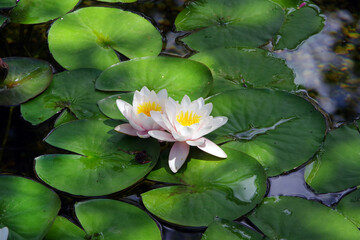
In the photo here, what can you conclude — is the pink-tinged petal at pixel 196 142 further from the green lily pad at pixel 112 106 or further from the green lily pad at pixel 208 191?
the green lily pad at pixel 112 106

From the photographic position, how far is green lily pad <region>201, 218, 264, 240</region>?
1752mm

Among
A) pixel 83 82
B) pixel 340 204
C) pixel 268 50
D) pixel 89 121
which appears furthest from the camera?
pixel 268 50

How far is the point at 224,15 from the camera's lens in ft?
10.0

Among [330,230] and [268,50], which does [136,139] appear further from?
[268,50]

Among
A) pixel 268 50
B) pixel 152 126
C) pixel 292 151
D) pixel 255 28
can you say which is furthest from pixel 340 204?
pixel 255 28

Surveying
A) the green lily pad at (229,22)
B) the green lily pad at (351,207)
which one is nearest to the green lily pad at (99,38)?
the green lily pad at (229,22)

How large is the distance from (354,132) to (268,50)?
877mm

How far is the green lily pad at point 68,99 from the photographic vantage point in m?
2.36

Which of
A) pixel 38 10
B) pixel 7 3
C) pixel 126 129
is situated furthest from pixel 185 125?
pixel 7 3

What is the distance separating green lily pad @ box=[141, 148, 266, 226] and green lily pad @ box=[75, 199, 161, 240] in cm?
8

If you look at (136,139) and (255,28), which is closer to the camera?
(136,139)

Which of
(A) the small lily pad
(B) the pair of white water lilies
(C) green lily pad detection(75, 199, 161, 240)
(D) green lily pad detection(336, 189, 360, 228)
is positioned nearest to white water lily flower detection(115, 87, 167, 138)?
(B) the pair of white water lilies

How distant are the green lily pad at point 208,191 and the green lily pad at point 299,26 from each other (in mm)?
→ 1193

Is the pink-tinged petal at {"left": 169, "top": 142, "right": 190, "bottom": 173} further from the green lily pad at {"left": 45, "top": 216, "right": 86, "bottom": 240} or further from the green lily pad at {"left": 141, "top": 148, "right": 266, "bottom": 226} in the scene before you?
the green lily pad at {"left": 45, "top": 216, "right": 86, "bottom": 240}
